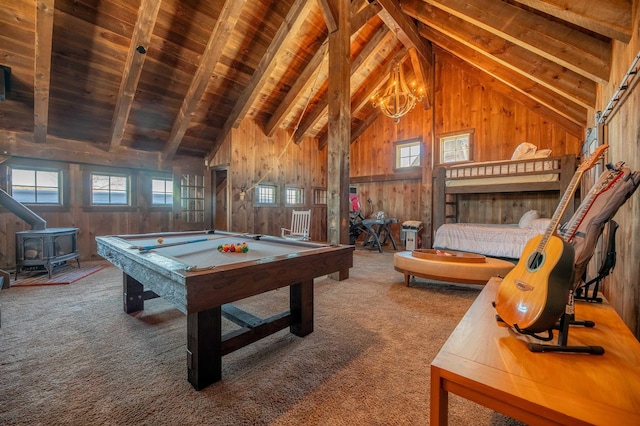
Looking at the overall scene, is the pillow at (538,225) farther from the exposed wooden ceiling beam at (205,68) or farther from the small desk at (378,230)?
the exposed wooden ceiling beam at (205,68)

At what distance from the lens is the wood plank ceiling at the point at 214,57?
107 inches

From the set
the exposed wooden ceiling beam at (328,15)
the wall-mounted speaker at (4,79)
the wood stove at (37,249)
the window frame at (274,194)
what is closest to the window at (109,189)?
the wood stove at (37,249)

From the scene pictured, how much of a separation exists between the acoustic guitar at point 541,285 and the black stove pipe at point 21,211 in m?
5.58

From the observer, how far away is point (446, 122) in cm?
621

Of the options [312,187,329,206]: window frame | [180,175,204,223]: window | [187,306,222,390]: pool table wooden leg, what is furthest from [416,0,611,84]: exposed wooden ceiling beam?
[180,175,204,223]: window

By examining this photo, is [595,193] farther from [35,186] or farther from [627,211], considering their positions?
[35,186]

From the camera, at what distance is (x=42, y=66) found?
3182 mm

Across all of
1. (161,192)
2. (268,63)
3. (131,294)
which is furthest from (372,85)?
(131,294)

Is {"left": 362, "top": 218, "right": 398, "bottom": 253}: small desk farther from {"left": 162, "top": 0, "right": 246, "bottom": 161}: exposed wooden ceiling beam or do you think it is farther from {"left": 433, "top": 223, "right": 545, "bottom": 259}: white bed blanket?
{"left": 162, "top": 0, "right": 246, "bottom": 161}: exposed wooden ceiling beam

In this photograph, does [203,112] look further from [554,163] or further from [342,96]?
[554,163]

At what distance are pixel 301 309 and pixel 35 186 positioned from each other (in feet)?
16.7

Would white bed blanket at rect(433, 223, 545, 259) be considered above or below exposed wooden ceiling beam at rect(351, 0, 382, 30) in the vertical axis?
below

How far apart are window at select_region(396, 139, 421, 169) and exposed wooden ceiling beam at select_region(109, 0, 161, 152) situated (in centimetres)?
551

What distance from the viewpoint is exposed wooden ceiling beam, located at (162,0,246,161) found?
3.40 meters
